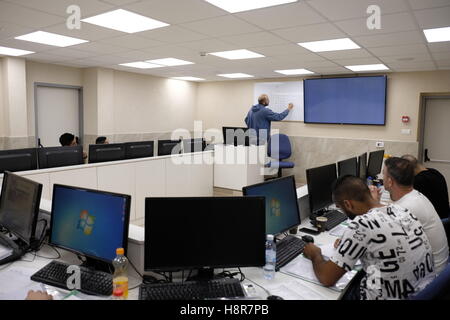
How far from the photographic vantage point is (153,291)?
1497mm

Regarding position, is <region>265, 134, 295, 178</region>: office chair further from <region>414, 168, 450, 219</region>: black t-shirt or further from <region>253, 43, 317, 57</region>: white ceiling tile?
<region>414, 168, 450, 219</region>: black t-shirt

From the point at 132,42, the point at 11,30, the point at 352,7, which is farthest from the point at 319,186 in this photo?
the point at 11,30

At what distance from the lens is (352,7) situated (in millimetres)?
2939

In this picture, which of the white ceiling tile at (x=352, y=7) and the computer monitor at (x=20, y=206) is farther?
the white ceiling tile at (x=352, y=7)

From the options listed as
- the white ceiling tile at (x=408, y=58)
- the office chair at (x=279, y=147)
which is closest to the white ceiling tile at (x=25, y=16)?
the white ceiling tile at (x=408, y=58)

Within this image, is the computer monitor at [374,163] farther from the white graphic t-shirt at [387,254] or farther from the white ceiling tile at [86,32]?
the white ceiling tile at [86,32]

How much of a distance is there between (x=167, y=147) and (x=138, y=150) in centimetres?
51

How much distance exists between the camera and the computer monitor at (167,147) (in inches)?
183

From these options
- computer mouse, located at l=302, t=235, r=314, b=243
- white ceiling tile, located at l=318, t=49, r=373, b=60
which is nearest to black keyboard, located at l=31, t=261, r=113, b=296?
computer mouse, located at l=302, t=235, r=314, b=243

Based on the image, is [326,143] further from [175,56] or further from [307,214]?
[307,214]

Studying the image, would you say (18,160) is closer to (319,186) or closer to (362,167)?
(319,186)

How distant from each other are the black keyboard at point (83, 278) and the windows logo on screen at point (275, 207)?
0.99 metres

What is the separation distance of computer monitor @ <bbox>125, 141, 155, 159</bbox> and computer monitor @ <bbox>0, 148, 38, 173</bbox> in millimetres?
1192

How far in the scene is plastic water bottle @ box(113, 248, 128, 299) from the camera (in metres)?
1.46
